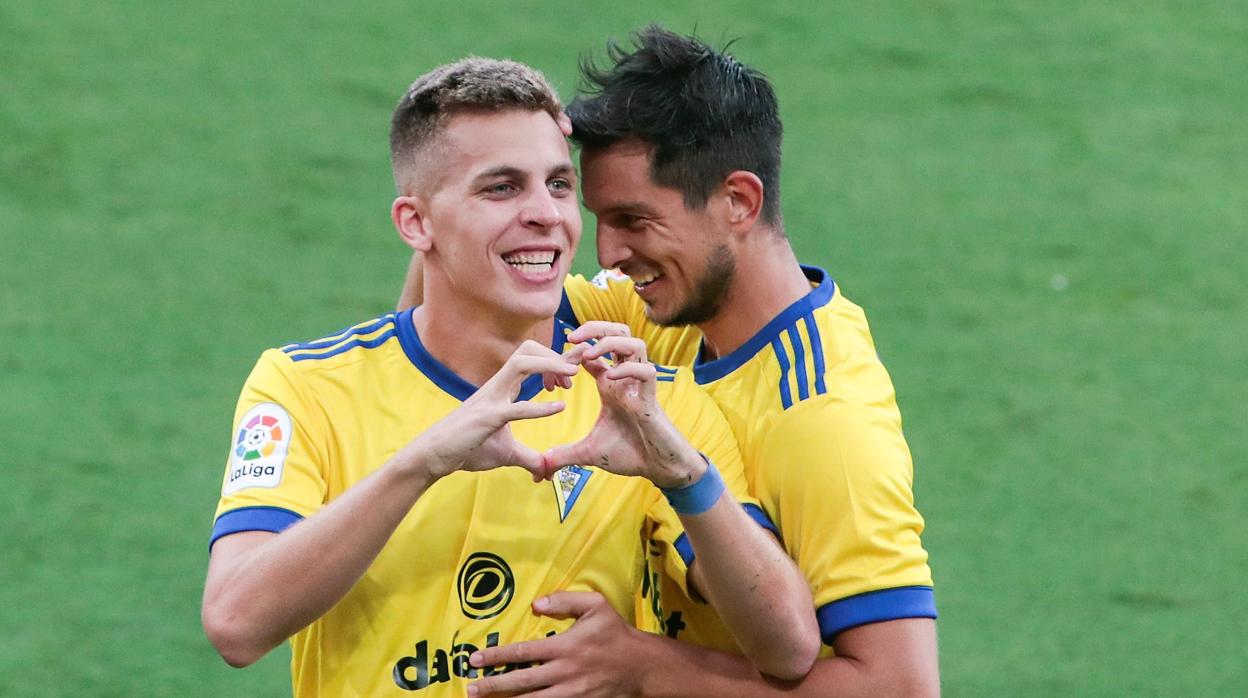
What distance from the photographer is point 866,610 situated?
369 centimetres

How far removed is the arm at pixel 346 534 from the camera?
3229 millimetres

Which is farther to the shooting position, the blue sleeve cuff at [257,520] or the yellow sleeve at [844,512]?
the yellow sleeve at [844,512]

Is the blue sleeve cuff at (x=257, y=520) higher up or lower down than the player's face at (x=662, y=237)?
lower down

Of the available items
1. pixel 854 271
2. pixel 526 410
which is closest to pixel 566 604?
pixel 526 410

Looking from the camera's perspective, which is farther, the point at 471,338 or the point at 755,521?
the point at 471,338

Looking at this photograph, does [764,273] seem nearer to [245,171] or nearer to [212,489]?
[212,489]

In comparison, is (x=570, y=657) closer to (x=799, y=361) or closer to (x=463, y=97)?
(x=799, y=361)

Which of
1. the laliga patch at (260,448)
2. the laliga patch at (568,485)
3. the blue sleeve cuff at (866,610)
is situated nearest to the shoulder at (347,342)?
the laliga patch at (260,448)

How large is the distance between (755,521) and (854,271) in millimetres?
5069

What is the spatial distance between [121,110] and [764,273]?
6140 mm

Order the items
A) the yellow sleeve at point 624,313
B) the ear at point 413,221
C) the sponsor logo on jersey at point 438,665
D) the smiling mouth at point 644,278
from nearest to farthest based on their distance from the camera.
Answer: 1. the sponsor logo on jersey at point 438,665
2. the ear at point 413,221
3. the smiling mouth at point 644,278
4. the yellow sleeve at point 624,313

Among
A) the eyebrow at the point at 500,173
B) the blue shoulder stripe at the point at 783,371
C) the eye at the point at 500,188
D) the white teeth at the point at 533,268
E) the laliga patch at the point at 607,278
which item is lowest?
the blue shoulder stripe at the point at 783,371

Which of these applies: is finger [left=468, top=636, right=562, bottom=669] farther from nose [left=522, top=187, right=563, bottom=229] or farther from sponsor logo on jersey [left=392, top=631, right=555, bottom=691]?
nose [left=522, top=187, right=563, bottom=229]

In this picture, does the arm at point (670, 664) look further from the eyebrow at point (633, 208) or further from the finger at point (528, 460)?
the eyebrow at point (633, 208)
